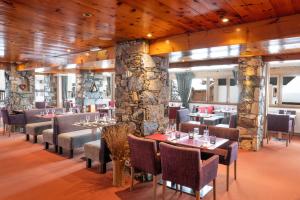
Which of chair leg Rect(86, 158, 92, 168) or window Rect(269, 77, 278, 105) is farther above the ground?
window Rect(269, 77, 278, 105)

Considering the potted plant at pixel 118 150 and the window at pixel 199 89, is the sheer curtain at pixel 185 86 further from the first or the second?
the potted plant at pixel 118 150

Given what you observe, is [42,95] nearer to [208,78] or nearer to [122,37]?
[208,78]

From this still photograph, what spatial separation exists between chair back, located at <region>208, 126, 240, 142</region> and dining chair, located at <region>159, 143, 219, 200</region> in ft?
4.38

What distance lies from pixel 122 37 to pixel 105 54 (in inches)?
45.8

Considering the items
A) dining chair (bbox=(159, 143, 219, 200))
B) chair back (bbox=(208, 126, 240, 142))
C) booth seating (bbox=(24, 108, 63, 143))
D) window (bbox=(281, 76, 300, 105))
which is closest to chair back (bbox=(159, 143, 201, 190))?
dining chair (bbox=(159, 143, 219, 200))

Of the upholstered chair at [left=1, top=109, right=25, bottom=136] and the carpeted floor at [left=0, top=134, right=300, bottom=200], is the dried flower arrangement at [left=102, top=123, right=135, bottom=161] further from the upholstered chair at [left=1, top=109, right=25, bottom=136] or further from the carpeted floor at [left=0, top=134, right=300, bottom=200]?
the upholstered chair at [left=1, top=109, right=25, bottom=136]

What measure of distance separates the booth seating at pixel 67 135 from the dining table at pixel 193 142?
2055 mm

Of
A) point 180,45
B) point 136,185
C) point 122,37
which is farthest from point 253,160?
point 122,37

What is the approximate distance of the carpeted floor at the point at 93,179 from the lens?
329 centimetres

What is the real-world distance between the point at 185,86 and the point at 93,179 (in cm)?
727

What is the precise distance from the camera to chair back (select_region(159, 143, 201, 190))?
2590 millimetres

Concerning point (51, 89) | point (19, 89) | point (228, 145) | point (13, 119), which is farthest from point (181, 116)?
point (51, 89)

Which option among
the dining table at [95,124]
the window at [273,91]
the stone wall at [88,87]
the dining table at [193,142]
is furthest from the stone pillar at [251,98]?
the stone wall at [88,87]

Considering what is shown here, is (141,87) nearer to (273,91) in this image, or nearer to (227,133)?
(227,133)
